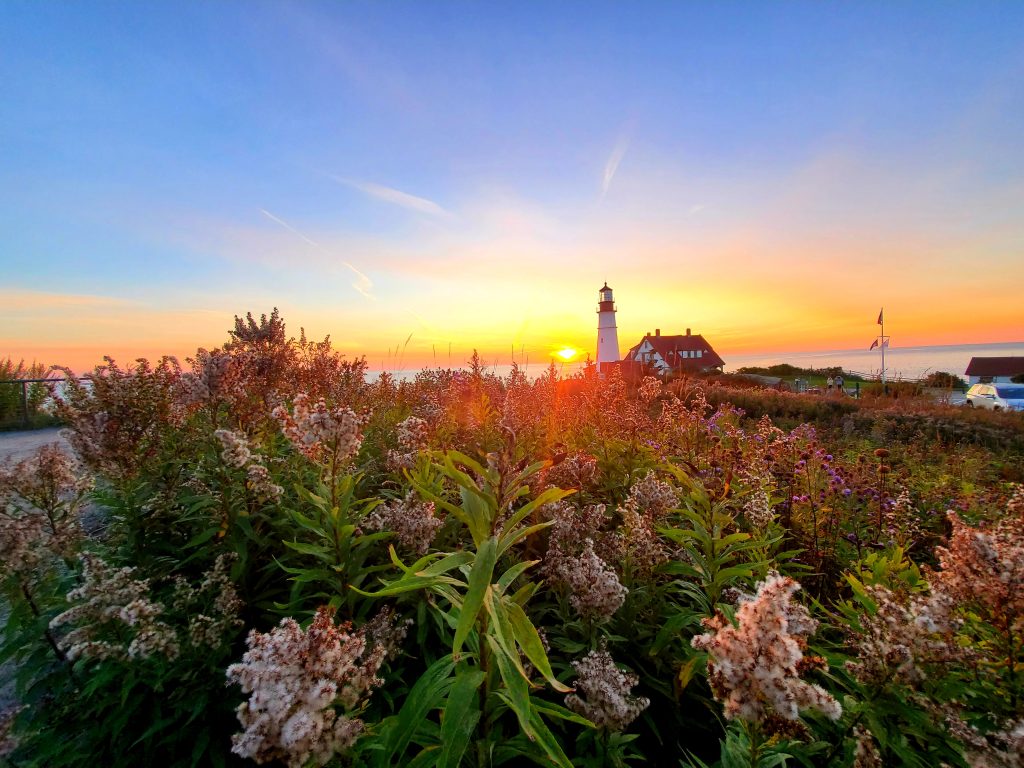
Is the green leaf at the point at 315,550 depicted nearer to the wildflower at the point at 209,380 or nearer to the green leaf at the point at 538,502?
the green leaf at the point at 538,502

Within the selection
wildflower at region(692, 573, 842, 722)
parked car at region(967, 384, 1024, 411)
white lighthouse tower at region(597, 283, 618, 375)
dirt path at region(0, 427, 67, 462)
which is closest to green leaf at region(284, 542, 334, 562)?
wildflower at region(692, 573, 842, 722)

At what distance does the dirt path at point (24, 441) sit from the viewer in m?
10.1

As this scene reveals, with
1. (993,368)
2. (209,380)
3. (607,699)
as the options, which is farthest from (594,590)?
(993,368)

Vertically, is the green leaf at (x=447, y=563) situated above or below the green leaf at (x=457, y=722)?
above

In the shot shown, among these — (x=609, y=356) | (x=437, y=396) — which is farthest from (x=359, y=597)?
(x=609, y=356)

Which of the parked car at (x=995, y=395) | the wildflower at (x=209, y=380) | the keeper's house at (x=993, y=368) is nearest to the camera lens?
the wildflower at (x=209, y=380)

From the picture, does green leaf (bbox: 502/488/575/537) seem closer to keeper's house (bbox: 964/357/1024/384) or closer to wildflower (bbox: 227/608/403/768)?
wildflower (bbox: 227/608/403/768)

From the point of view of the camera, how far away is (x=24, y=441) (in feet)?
39.1

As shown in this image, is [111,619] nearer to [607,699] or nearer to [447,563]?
[447,563]

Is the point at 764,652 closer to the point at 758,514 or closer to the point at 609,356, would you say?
the point at 758,514

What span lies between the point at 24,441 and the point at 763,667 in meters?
17.2

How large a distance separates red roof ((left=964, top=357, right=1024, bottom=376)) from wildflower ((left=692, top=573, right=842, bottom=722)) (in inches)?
2779

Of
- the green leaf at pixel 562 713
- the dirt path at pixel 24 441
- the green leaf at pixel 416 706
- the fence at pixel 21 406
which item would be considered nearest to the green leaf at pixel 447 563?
the green leaf at pixel 416 706

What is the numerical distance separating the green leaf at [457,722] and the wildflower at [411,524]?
106 cm
